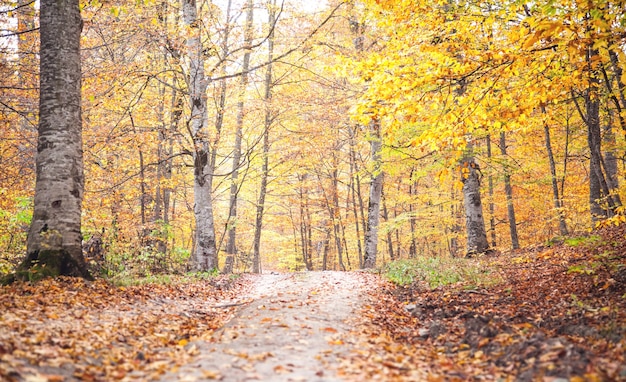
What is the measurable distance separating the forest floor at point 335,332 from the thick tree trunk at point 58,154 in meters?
0.56

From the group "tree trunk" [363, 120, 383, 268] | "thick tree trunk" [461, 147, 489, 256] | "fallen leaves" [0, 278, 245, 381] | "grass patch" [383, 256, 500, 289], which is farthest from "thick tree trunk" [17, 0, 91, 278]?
"thick tree trunk" [461, 147, 489, 256]

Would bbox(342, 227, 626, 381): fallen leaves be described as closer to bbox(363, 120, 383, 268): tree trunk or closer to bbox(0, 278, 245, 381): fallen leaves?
bbox(0, 278, 245, 381): fallen leaves

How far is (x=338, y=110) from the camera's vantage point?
19312mm

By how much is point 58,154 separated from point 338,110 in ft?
45.6

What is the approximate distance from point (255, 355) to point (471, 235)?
10903 mm

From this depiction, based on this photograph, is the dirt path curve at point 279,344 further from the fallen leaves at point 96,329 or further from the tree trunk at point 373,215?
the tree trunk at point 373,215

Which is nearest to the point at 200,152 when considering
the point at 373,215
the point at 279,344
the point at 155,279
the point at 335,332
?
the point at 155,279

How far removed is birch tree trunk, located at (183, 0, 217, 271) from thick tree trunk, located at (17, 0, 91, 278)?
5.12m

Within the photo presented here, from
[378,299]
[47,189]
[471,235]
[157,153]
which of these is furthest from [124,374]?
[157,153]

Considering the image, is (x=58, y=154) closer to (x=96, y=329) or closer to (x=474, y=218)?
(x=96, y=329)

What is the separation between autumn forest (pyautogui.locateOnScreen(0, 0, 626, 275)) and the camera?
6582 mm

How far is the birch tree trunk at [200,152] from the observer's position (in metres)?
12.5

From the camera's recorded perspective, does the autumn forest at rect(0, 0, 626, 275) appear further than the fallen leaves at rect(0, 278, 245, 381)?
Yes

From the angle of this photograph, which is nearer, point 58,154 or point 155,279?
point 58,154
